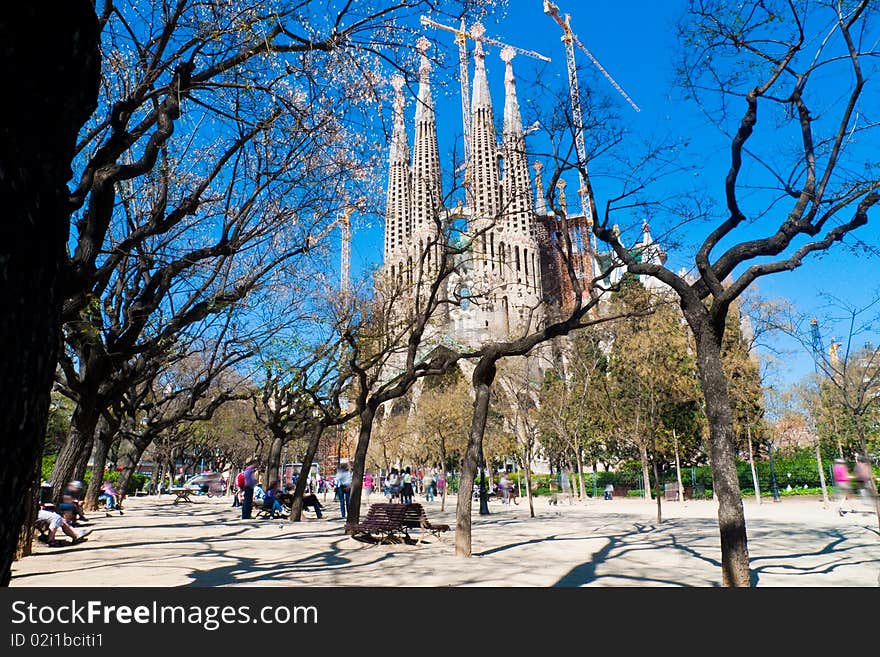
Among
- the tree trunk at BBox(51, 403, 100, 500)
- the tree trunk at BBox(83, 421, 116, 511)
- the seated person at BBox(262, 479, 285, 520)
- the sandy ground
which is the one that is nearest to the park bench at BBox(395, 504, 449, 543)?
the sandy ground

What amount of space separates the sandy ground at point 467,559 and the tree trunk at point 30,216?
575 cm

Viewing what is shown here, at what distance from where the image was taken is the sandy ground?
7832 mm

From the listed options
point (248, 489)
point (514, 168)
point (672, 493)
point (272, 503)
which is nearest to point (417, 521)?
point (514, 168)

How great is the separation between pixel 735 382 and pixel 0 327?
29735 mm

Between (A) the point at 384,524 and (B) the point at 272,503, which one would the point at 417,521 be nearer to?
(A) the point at 384,524

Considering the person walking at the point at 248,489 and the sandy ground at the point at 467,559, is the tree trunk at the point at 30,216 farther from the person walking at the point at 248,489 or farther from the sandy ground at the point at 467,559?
the person walking at the point at 248,489

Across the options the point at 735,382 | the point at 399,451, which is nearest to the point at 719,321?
the point at 735,382

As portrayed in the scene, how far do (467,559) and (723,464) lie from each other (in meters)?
4.90

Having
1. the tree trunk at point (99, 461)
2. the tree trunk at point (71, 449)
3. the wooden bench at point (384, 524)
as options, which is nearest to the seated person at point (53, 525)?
the tree trunk at point (71, 449)

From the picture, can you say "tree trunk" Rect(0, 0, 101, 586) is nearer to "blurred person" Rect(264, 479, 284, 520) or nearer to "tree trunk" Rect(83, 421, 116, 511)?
"blurred person" Rect(264, 479, 284, 520)

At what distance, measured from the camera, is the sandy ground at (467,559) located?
308 inches

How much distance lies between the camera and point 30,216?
7.66 feet
